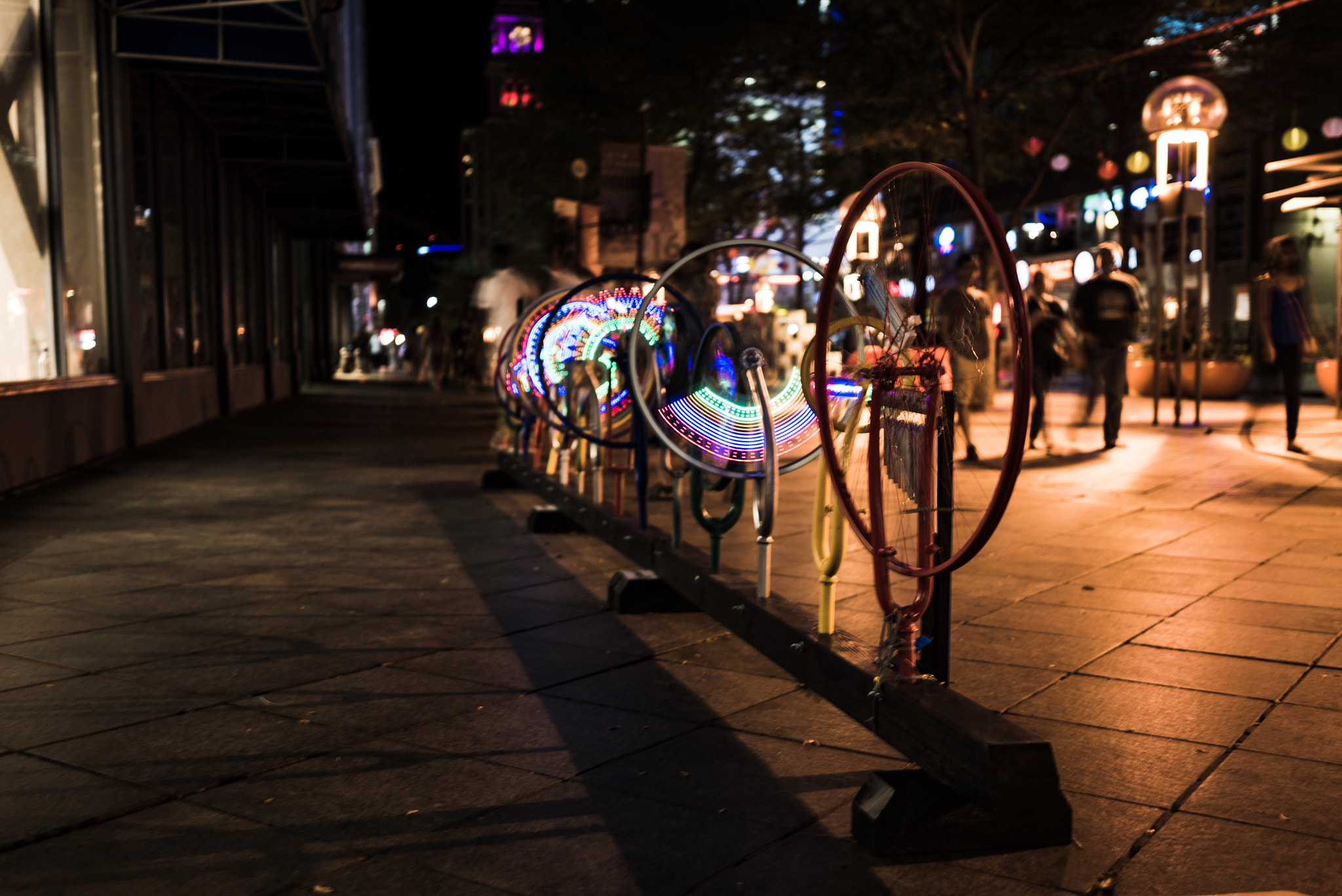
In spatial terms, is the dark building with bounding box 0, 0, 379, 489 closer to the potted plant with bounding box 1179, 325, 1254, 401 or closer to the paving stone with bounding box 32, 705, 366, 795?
the paving stone with bounding box 32, 705, 366, 795

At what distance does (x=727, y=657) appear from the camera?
4629 millimetres

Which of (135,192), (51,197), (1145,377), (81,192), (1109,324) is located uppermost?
(135,192)

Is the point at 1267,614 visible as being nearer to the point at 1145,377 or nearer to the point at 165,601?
the point at 165,601

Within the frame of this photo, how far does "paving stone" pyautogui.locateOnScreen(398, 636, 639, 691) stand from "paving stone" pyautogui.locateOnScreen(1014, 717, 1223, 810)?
5.07ft

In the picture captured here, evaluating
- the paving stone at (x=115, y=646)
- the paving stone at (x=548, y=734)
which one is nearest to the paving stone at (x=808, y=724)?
the paving stone at (x=548, y=734)

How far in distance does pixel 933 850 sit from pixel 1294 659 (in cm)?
220

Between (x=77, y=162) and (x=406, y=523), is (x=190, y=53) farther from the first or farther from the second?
(x=406, y=523)

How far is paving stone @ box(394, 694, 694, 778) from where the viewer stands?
11.4ft

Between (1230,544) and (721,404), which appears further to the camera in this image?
(1230,544)

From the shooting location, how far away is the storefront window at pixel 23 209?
10.3 meters

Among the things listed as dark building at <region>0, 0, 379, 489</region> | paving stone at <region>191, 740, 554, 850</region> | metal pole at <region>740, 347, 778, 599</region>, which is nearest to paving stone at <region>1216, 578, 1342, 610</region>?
metal pole at <region>740, 347, 778, 599</region>

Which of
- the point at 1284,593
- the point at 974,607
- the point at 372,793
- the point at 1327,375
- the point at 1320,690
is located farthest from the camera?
the point at 1327,375

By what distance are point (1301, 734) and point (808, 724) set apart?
1.39m

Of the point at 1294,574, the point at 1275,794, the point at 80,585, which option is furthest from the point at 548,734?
the point at 1294,574
